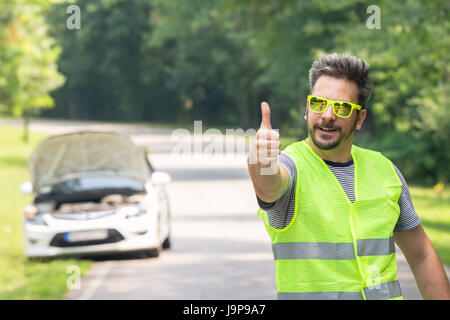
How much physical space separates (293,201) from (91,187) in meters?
8.24

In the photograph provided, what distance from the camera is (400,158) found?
25.9m

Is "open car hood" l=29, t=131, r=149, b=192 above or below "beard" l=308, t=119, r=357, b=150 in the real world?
below

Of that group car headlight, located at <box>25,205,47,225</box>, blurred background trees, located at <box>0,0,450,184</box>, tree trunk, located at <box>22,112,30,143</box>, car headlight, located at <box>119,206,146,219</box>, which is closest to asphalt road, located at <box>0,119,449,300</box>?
car headlight, located at <box>119,206,146,219</box>

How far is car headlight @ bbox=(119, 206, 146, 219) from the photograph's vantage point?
11.5 meters

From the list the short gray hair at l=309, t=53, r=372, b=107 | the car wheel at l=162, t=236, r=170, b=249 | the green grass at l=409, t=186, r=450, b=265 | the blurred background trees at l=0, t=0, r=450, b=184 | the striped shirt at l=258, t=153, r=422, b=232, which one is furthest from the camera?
the blurred background trees at l=0, t=0, r=450, b=184

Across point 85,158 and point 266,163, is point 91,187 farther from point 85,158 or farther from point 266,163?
point 266,163

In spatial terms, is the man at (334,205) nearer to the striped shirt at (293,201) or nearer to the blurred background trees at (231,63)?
the striped shirt at (293,201)

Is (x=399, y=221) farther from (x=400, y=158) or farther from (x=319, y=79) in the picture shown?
(x=400, y=158)

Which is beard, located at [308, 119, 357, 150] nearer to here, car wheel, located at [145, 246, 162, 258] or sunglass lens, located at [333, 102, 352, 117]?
sunglass lens, located at [333, 102, 352, 117]

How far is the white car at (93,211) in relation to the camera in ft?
37.3

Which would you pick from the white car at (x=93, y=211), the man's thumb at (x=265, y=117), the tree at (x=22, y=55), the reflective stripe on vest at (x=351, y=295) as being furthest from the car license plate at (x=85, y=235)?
the tree at (x=22, y=55)

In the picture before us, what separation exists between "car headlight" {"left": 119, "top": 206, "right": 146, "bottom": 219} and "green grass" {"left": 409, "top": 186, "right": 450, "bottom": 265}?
4224 millimetres

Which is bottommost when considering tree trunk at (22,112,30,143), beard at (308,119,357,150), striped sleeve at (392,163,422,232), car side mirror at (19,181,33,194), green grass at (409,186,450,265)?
tree trunk at (22,112,30,143)

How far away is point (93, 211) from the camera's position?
11.4m
